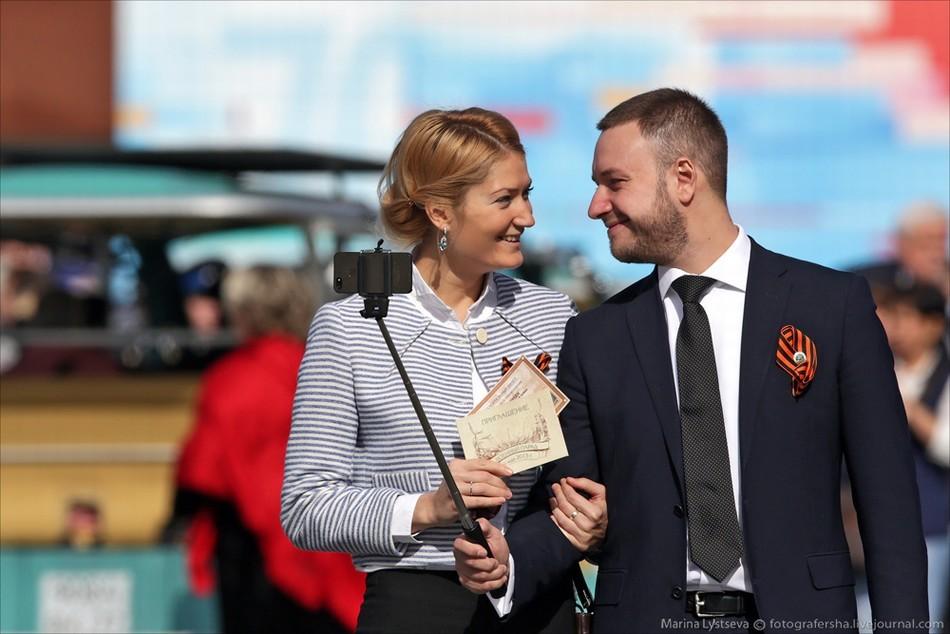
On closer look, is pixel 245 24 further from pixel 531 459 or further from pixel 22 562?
pixel 531 459

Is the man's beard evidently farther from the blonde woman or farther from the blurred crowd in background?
the blurred crowd in background

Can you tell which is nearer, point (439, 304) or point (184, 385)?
point (439, 304)

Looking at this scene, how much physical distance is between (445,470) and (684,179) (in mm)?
814

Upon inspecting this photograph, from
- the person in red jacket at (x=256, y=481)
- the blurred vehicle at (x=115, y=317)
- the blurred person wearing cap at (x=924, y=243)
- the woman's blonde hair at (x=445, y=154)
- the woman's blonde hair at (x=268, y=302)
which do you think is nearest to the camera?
the woman's blonde hair at (x=445, y=154)

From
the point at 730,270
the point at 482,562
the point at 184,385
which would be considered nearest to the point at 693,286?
the point at 730,270

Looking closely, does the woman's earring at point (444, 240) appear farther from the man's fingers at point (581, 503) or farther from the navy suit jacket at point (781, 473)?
the man's fingers at point (581, 503)

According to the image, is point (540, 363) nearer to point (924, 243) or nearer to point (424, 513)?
point (424, 513)

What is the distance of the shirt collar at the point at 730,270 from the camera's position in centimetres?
342

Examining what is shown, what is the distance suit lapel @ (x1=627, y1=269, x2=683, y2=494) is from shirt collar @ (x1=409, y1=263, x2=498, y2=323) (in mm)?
393

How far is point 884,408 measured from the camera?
3.24 metres

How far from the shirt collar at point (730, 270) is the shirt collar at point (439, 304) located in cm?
46

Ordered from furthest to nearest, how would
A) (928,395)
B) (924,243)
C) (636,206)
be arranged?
(924,243), (928,395), (636,206)

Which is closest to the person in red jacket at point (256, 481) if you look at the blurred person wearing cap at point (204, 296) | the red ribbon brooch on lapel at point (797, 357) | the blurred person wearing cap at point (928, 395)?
the blurred person wearing cap at point (204, 296)

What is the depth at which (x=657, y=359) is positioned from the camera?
3381mm
